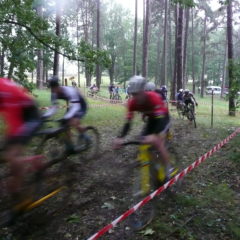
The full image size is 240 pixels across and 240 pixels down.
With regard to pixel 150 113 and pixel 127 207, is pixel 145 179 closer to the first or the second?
pixel 127 207

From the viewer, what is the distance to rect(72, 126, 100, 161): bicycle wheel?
23.4ft

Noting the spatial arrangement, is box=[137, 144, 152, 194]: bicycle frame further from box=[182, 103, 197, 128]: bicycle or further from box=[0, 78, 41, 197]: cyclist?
box=[182, 103, 197, 128]: bicycle

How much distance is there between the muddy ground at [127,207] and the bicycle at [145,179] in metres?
0.14

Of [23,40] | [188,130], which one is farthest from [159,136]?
[23,40]

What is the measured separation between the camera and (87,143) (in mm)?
7293

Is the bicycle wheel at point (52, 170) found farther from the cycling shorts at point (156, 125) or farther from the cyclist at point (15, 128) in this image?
the cycling shorts at point (156, 125)

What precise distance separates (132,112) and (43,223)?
232 centimetres

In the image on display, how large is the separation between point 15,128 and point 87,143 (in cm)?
326

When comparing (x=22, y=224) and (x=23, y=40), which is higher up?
(x=23, y=40)

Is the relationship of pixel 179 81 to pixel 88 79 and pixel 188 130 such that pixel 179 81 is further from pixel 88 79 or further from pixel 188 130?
pixel 88 79

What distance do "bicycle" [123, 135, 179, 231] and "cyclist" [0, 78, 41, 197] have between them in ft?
5.09

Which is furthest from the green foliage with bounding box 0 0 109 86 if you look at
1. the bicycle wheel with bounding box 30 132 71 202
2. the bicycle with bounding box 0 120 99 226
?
the bicycle with bounding box 0 120 99 226

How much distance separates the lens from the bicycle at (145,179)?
5238 mm

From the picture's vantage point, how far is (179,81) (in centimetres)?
2166
